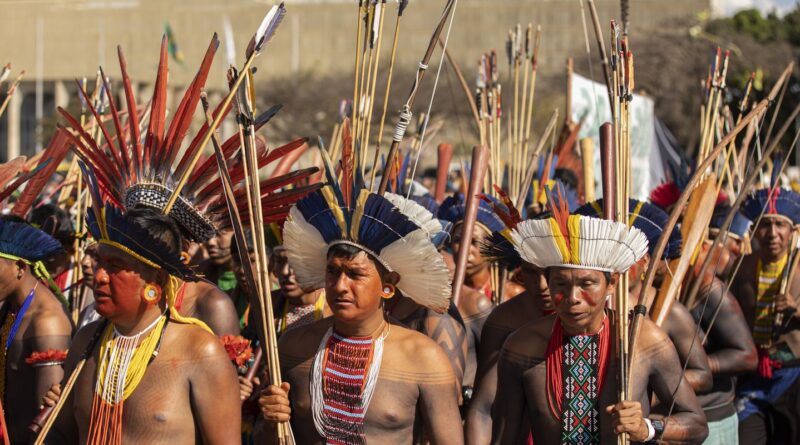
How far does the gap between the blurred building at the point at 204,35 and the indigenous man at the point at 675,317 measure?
146 ft

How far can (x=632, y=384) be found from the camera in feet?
14.6

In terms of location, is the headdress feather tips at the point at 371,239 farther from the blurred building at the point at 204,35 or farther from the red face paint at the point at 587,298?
the blurred building at the point at 204,35

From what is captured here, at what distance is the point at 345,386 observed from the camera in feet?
14.3

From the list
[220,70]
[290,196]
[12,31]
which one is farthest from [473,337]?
[12,31]

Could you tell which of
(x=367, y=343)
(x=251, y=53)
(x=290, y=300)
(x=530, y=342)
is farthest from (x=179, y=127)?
(x=290, y=300)

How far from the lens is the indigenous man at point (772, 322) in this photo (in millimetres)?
7516

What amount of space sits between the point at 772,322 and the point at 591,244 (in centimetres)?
403

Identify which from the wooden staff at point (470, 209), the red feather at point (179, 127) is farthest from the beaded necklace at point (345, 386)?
the wooden staff at point (470, 209)

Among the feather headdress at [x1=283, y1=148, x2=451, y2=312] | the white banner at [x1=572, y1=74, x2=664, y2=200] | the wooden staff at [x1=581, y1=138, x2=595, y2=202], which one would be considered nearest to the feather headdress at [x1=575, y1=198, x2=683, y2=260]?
the feather headdress at [x1=283, y1=148, x2=451, y2=312]

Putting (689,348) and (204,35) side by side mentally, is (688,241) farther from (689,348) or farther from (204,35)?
(204,35)

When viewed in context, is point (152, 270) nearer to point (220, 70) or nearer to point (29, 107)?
point (220, 70)

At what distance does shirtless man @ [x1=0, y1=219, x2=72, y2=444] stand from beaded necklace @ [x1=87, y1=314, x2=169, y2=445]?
978mm

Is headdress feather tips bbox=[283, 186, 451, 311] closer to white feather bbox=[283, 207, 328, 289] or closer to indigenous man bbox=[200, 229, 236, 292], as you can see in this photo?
white feather bbox=[283, 207, 328, 289]

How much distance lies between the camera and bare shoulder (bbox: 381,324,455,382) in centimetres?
428
